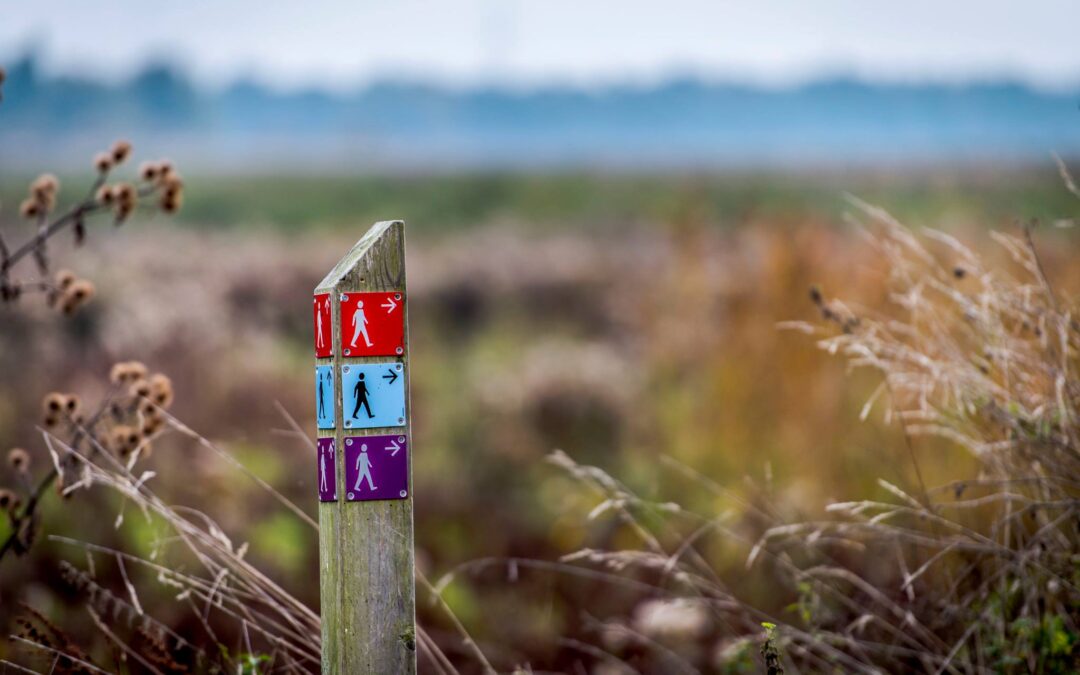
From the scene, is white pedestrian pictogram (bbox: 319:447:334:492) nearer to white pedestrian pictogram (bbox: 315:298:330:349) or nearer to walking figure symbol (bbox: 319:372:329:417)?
walking figure symbol (bbox: 319:372:329:417)

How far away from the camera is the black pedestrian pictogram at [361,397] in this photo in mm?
2873

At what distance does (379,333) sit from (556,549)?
521cm

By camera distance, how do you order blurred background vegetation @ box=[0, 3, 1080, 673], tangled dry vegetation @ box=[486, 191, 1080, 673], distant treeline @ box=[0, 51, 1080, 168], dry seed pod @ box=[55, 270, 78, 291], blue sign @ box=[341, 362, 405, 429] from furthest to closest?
1. distant treeline @ box=[0, 51, 1080, 168]
2. blurred background vegetation @ box=[0, 3, 1080, 673]
3. dry seed pod @ box=[55, 270, 78, 291]
4. tangled dry vegetation @ box=[486, 191, 1080, 673]
5. blue sign @ box=[341, 362, 405, 429]

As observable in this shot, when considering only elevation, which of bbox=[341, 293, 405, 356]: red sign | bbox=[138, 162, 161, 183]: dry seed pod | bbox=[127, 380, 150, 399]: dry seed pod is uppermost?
bbox=[138, 162, 161, 183]: dry seed pod

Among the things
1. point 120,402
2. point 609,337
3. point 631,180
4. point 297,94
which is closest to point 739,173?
point 631,180

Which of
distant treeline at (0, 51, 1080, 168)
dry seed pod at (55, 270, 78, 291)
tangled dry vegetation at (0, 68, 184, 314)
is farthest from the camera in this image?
distant treeline at (0, 51, 1080, 168)

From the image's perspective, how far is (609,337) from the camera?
45.2 ft

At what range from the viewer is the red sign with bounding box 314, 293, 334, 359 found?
291 cm

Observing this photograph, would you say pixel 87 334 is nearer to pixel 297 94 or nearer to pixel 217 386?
pixel 217 386

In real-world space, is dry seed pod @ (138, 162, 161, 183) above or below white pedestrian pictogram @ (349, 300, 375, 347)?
above

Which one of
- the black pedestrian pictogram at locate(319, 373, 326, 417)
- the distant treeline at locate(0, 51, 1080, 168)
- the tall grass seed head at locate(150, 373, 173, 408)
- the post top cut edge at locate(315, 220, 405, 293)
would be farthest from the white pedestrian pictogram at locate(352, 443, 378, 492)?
the distant treeline at locate(0, 51, 1080, 168)

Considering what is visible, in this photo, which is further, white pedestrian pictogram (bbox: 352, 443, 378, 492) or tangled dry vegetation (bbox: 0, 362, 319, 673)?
tangled dry vegetation (bbox: 0, 362, 319, 673)

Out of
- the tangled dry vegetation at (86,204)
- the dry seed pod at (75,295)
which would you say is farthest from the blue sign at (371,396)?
the dry seed pod at (75,295)

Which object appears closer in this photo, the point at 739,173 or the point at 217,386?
the point at 217,386
